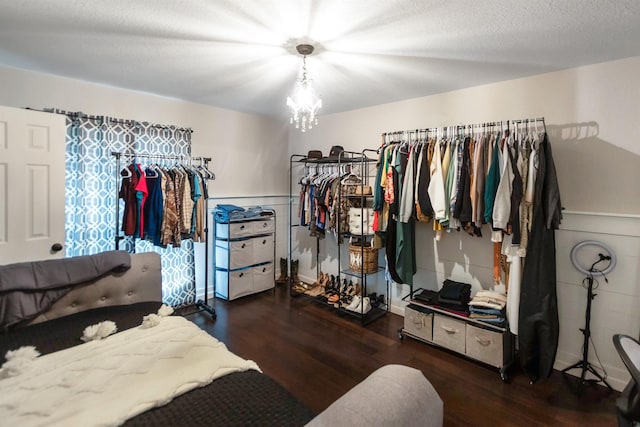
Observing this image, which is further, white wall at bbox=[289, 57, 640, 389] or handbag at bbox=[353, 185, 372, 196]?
handbag at bbox=[353, 185, 372, 196]

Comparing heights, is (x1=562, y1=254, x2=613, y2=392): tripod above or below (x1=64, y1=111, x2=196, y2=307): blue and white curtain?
below

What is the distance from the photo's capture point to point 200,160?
373 cm

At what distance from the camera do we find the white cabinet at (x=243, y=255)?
3.77 meters

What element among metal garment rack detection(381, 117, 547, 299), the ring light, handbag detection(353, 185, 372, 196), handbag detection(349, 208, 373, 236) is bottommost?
the ring light

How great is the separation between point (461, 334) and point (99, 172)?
3.53 meters

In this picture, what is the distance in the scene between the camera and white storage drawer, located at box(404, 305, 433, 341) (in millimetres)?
2787

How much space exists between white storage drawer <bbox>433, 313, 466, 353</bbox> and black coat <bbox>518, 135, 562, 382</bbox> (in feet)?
1.36

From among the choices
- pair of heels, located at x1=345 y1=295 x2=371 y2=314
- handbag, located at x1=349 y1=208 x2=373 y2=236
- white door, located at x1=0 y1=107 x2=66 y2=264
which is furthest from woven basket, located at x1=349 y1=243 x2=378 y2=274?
white door, located at x1=0 y1=107 x2=66 y2=264

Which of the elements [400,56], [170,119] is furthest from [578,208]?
[170,119]

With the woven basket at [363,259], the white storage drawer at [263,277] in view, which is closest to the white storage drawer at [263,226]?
the white storage drawer at [263,277]

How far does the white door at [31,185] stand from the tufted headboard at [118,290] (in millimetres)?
639

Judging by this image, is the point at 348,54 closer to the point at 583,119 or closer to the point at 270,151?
the point at 583,119

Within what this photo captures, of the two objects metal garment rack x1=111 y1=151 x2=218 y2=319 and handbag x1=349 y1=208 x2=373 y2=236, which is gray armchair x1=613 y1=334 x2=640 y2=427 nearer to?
handbag x1=349 y1=208 x2=373 y2=236

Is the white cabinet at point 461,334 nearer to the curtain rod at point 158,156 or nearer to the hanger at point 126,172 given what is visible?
the curtain rod at point 158,156
